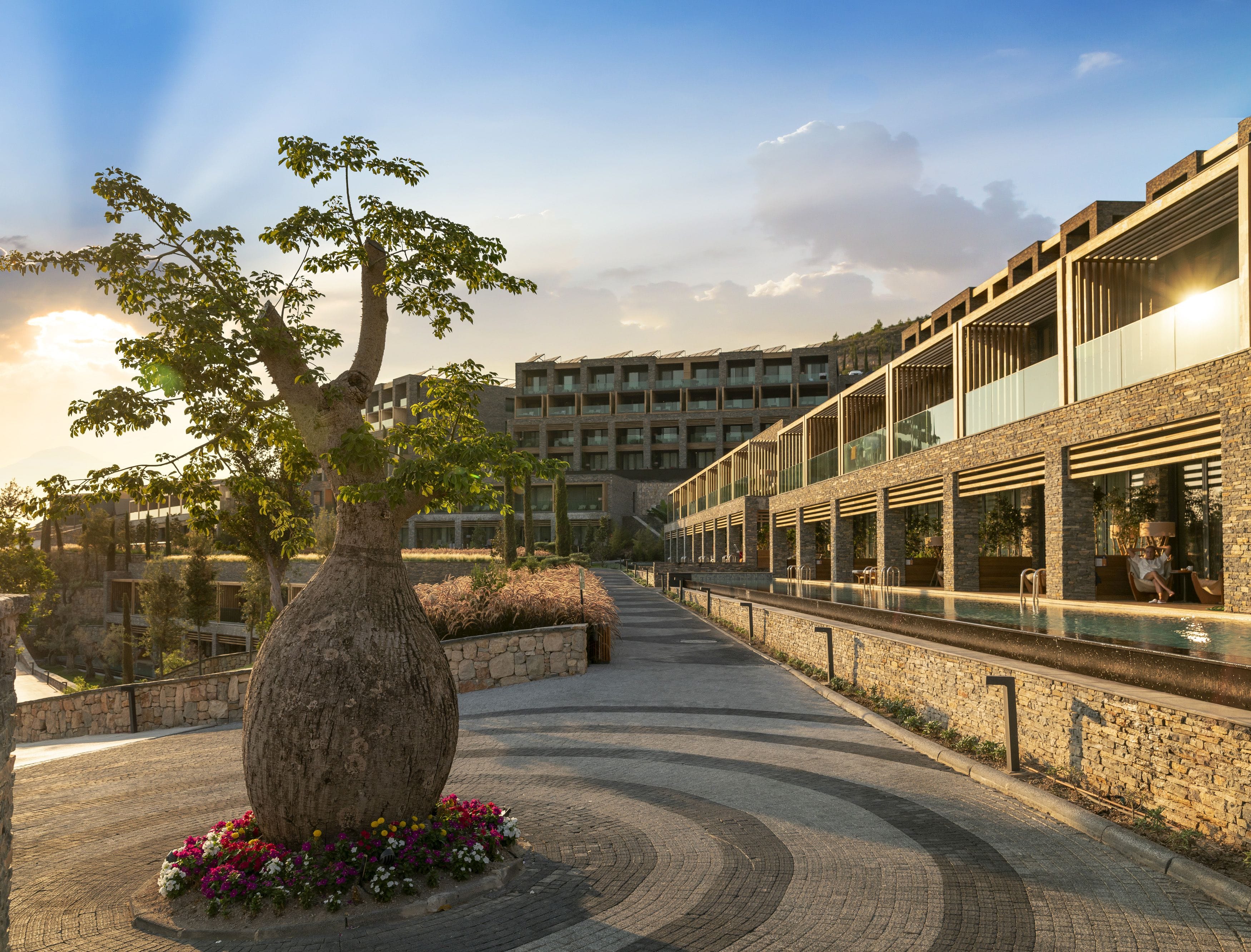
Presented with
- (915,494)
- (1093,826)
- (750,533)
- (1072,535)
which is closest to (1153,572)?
(1072,535)

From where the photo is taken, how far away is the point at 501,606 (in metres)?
14.9

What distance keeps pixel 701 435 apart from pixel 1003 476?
246 ft

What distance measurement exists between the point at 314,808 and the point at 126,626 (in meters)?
45.3

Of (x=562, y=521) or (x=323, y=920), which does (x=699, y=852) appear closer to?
(x=323, y=920)

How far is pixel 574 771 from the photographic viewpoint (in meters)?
8.15

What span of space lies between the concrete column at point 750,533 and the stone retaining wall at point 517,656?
27667 millimetres

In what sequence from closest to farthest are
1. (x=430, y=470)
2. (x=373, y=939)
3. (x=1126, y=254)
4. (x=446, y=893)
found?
(x=373, y=939) < (x=446, y=893) < (x=430, y=470) < (x=1126, y=254)

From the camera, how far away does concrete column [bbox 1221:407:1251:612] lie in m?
11.3

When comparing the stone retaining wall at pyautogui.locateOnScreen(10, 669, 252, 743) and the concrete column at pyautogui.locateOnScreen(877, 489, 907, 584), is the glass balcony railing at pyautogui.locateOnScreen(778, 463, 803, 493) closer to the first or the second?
the concrete column at pyautogui.locateOnScreen(877, 489, 907, 584)

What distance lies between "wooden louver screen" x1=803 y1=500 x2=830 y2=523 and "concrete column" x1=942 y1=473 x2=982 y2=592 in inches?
410

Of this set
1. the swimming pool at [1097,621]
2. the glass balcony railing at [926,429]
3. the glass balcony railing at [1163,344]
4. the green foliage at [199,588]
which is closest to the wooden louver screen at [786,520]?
the glass balcony railing at [926,429]

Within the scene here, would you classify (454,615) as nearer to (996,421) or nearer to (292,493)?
(996,421)

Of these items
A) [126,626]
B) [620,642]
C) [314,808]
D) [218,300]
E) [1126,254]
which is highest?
[1126,254]

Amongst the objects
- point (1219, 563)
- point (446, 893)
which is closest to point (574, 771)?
point (446, 893)
